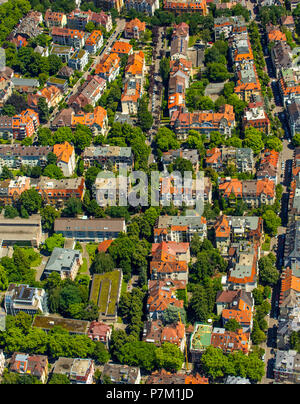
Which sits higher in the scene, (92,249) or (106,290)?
(92,249)

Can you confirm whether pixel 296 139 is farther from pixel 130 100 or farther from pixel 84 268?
pixel 84 268

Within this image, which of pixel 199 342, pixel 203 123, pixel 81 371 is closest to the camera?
pixel 81 371

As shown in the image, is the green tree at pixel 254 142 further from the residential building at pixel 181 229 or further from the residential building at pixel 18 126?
the residential building at pixel 18 126

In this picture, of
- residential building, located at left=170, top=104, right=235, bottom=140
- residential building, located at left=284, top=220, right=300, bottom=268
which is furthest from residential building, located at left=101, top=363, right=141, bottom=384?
residential building, located at left=170, top=104, right=235, bottom=140

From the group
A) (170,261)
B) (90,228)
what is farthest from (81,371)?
(90,228)

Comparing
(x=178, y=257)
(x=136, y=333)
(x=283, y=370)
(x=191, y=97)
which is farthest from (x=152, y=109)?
(x=283, y=370)

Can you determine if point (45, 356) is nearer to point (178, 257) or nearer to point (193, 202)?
point (178, 257)
